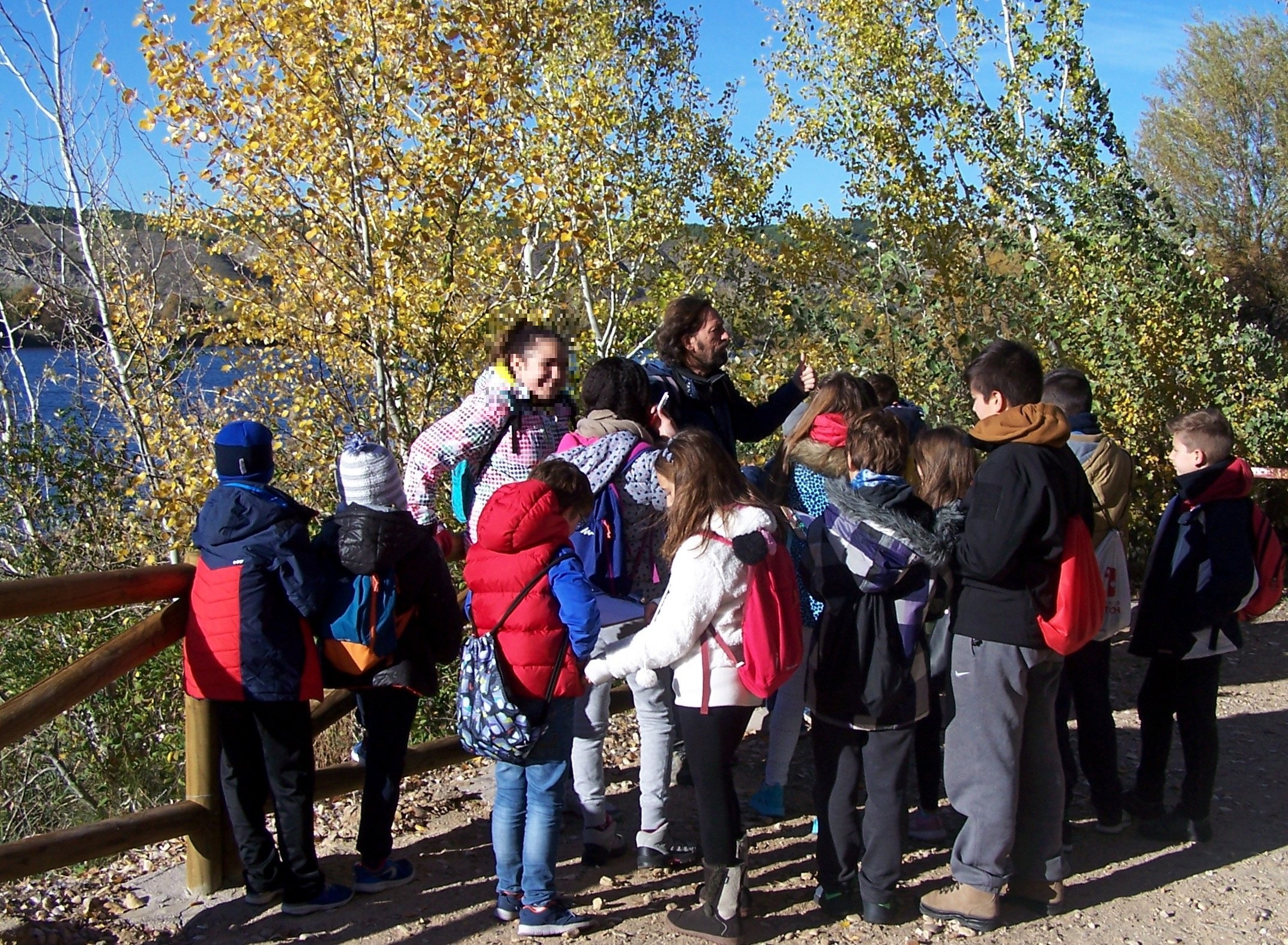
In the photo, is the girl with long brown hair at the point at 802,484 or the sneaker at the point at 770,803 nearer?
the girl with long brown hair at the point at 802,484

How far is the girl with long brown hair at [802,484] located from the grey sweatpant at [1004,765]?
29.4 inches

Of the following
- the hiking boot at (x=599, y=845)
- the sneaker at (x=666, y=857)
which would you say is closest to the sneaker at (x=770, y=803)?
the sneaker at (x=666, y=857)

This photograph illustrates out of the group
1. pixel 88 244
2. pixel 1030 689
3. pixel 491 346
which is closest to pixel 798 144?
pixel 88 244

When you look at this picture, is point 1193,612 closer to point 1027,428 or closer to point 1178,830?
point 1178,830

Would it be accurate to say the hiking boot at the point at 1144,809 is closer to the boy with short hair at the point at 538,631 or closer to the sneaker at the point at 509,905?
the boy with short hair at the point at 538,631

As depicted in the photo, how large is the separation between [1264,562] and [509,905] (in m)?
3.15

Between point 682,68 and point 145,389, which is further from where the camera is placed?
point 682,68

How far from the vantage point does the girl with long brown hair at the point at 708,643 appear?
3.24 metres

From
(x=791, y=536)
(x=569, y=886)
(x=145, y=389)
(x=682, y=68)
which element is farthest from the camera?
(x=682, y=68)

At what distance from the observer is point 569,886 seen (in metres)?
3.86

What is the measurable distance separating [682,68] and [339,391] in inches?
328

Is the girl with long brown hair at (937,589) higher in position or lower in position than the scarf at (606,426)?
lower

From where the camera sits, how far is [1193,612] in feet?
13.5

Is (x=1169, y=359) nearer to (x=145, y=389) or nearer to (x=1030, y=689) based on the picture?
(x=1030, y=689)
